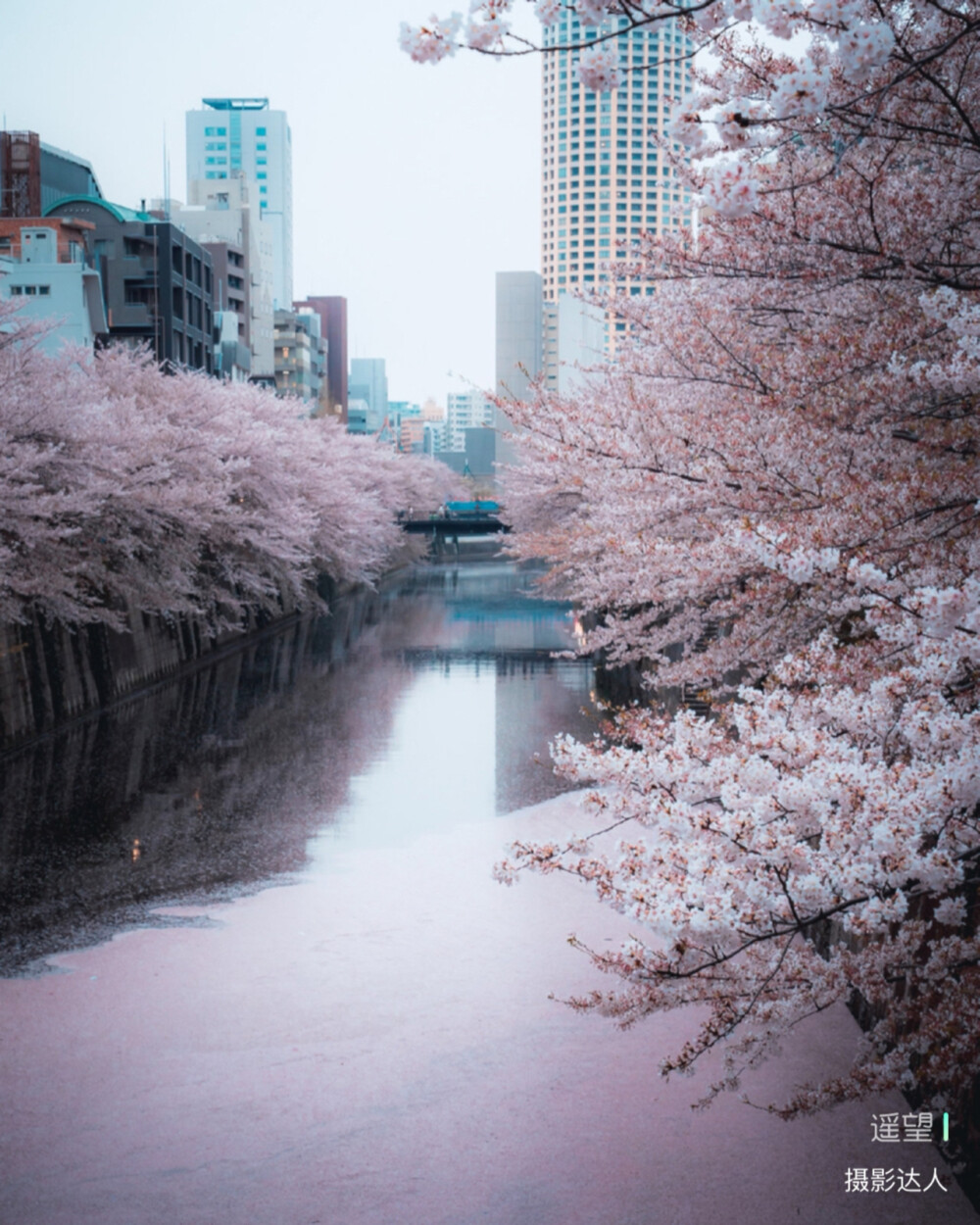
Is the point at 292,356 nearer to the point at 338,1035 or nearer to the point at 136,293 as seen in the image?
the point at 136,293

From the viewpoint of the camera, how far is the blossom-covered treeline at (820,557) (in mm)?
4211

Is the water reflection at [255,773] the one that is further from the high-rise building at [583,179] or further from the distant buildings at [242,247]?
the high-rise building at [583,179]

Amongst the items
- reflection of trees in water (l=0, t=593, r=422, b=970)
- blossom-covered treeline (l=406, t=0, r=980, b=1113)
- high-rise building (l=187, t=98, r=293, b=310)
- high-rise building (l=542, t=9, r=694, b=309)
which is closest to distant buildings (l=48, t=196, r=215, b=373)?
reflection of trees in water (l=0, t=593, r=422, b=970)

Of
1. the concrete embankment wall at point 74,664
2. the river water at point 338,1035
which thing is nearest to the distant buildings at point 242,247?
the concrete embankment wall at point 74,664

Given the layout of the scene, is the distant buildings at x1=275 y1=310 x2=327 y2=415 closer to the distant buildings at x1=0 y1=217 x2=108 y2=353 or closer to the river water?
the distant buildings at x1=0 y1=217 x2=108 y2=353

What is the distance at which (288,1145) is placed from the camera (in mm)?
6816

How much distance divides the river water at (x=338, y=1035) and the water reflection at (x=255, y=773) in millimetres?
73

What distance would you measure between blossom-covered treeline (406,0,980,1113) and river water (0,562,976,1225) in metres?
0.79

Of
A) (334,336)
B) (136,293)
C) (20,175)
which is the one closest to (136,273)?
(136,293)

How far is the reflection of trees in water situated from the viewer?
11695mm

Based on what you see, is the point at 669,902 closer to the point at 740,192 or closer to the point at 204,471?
the point at 740,192

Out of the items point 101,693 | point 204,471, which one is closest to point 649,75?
point 204,471

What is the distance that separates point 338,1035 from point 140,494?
52.0 feet

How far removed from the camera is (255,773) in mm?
17156
